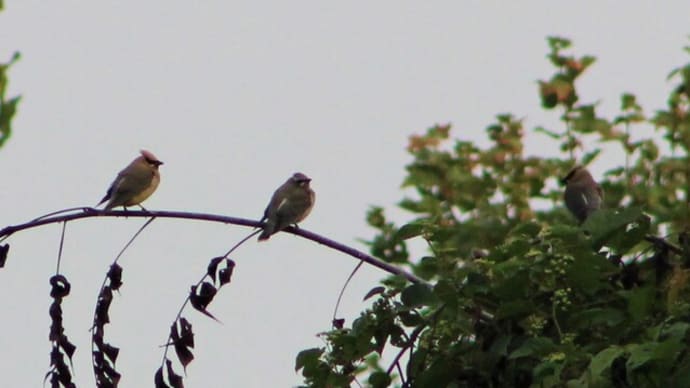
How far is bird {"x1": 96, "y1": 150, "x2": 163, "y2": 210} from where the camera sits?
969 centimetres

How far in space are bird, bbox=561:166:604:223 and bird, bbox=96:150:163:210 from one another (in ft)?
8.38

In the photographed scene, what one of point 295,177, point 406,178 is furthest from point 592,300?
point 406,178

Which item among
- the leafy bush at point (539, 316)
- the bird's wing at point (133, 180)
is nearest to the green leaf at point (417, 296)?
the leafy bush at point (539, 316)

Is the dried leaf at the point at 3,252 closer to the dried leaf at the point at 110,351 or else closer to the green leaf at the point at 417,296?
the dried leaf at the point at 110,351

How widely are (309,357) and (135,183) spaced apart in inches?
204

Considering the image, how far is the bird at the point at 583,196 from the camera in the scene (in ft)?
34.3

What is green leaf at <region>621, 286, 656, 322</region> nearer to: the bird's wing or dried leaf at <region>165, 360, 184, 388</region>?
dried leaf at <region>165, 360, 184, 388</region>

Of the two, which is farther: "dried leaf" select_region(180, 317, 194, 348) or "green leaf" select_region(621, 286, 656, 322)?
"dried leaf" select_region(180, 317, 194, 348)

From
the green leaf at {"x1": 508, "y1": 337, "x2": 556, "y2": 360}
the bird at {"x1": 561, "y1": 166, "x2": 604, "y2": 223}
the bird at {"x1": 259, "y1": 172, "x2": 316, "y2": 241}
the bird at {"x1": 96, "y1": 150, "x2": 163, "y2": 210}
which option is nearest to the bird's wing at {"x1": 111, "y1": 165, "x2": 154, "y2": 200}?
the bird at {"x1": 96, "y1": 150, "x2": 163, "y2": 210}

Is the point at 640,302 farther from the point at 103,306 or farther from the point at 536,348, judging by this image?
the point at 103,306

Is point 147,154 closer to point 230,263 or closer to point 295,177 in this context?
point 295,177

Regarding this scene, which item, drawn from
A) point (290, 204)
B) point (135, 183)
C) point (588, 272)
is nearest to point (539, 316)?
point (588, 272)

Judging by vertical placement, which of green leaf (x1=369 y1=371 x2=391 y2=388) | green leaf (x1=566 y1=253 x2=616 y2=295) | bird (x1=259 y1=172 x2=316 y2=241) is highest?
bird (x1=259 y1=172 x2=316 y2=241)

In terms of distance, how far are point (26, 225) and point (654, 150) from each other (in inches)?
356
